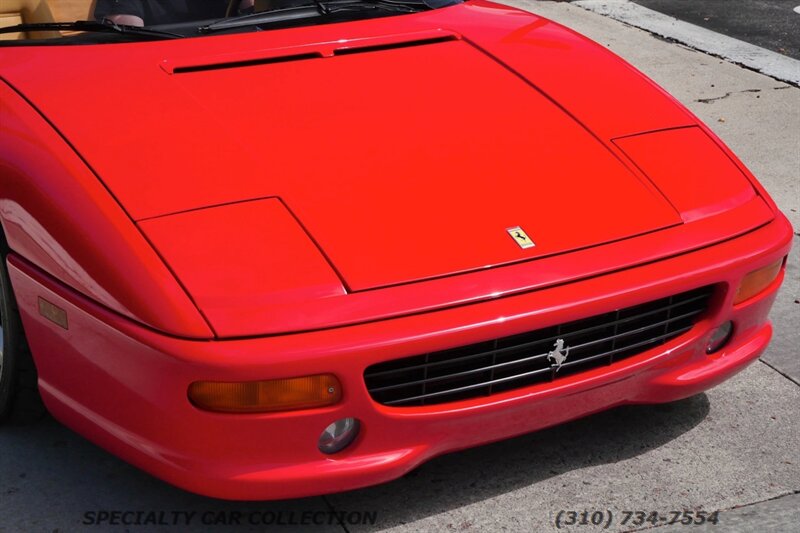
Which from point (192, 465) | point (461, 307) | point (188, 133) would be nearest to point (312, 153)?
point (188, 133)

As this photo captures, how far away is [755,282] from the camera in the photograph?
329 centimetres

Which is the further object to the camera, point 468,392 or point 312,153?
point 312,153

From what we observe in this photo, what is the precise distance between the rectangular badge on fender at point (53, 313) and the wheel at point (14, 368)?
0.70ft

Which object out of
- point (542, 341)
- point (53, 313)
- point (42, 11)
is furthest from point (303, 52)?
point (542, 341)

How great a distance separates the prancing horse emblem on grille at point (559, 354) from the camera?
296 centimetres

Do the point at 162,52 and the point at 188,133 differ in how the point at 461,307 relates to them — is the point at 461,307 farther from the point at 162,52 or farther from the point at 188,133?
the point at 162,52

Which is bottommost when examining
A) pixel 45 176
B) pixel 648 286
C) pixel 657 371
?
pixel 657 371

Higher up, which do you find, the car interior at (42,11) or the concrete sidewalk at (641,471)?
the car interior at (42,11)

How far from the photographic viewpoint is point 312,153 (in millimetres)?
3207

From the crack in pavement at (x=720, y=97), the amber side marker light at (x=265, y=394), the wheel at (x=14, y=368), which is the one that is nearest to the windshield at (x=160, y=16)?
the wheel at (x=14, y=368)

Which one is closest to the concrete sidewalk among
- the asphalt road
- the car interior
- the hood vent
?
the hood vent

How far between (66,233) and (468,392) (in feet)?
3.41

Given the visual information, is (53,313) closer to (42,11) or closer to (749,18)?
(42,11)

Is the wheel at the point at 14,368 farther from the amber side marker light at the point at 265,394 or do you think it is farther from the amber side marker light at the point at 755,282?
the amber side marker light at the point at 755,282
